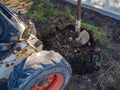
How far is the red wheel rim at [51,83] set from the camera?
4.00 metres

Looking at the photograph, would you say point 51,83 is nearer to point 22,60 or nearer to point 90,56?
point 22,60

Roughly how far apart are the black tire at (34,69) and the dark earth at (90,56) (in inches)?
20.2

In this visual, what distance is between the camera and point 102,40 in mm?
5082

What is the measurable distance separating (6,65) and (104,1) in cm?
277

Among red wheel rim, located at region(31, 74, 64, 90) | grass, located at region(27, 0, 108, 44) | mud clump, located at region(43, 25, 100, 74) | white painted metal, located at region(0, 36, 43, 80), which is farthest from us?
grass, located at region(27, 0, 108, 44)

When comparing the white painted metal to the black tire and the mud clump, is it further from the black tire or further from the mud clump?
the mud clump

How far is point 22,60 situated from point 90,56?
1.27m

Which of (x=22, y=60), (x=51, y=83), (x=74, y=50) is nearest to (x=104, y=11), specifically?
(x=74, y=50)

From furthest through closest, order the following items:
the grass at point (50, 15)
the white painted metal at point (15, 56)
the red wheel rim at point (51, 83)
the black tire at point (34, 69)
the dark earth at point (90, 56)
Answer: the grass at point (50, 15) → the dark earth at point (90, 56) → the red wheel rim at point (51, 83) → the white painted metal at point (15, 56) → the black tire at point (34, 69)

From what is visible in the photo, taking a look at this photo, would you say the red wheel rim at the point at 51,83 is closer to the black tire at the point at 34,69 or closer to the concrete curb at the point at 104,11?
the black tire at the point at 34,69

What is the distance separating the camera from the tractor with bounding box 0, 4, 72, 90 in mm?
3625

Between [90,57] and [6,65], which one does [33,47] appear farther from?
[90,57]

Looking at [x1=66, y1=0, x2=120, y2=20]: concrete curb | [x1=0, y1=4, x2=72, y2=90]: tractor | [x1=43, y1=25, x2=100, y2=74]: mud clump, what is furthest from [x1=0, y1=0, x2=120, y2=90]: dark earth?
[x1=0, y1=4, x2=72, y2=90]: tractor

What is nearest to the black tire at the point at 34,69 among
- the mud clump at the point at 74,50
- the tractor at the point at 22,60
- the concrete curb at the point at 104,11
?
the tractor at the point at 22,60
